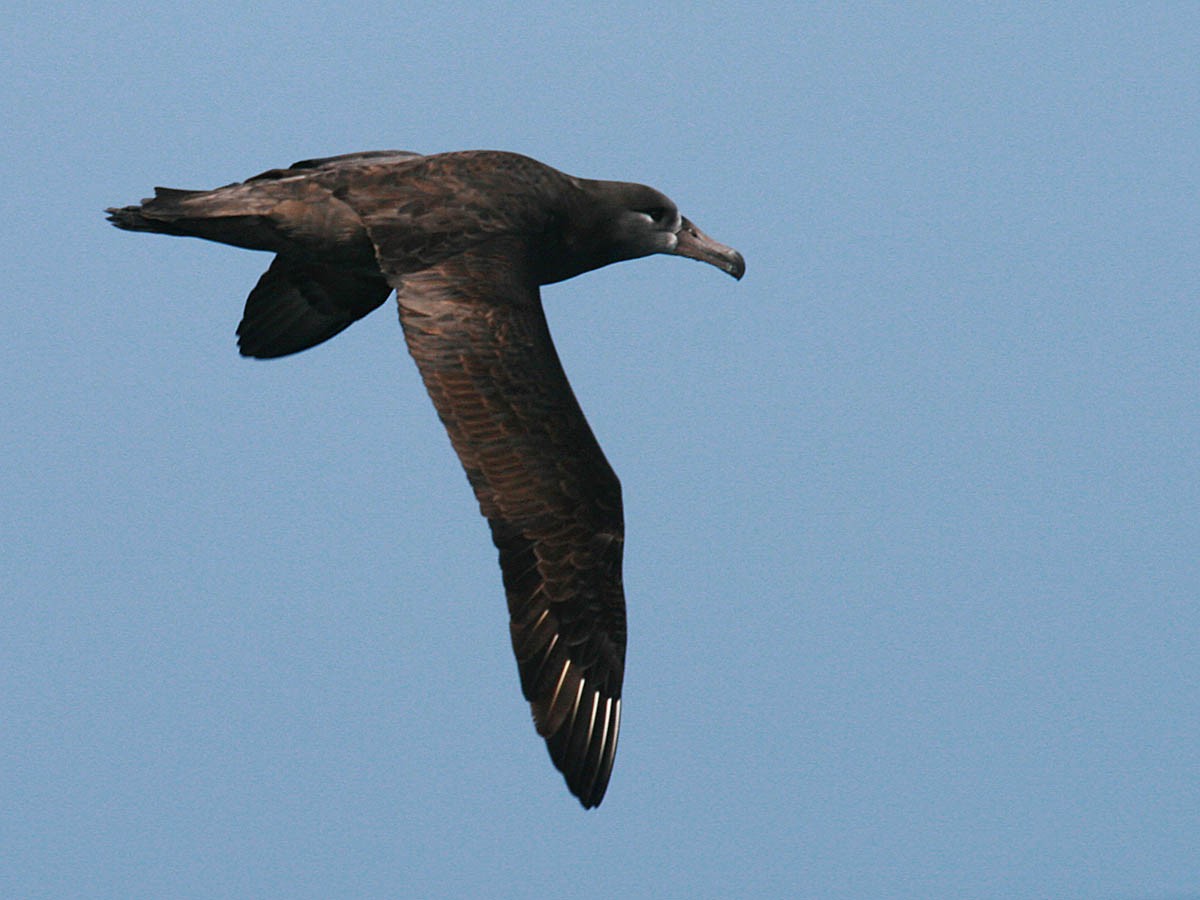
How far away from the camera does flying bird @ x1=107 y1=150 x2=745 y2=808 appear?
1152 centimetres

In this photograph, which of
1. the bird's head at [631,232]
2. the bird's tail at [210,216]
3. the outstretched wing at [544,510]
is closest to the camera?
the outstretched wing at [544,510]

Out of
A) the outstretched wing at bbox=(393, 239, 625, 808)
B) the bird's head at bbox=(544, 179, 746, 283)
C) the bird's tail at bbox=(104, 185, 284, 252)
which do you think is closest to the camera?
the outstretched wing at bbox=(393, 239, 625, 808)

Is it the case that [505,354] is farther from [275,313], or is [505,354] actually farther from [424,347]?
[275,313]

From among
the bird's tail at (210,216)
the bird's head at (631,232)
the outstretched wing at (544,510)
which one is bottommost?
the outstretched wing at (544,510)

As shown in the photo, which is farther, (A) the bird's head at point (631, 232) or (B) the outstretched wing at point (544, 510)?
(A) the bird's head at point (631, 232)

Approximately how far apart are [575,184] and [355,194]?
140 cm

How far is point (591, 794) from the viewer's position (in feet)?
37.8

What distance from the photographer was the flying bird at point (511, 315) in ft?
37.8

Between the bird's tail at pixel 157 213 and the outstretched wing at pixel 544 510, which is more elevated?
the bird's tail at pixel 157 213

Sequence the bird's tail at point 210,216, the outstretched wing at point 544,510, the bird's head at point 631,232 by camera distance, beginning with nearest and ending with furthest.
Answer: the outstretched wing at point 544,510, the bird's tail at point 210,216, the bird's head at point 631,232

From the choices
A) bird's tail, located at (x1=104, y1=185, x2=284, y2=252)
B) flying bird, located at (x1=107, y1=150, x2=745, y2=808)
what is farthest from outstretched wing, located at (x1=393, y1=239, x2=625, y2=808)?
bird's tail, located at (x1=104, y1=185, x2=284, y2=252)

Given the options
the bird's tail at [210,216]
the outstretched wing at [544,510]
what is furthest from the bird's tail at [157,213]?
the outstretched wing at [544,510]

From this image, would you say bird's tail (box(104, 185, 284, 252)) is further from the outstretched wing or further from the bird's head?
the bird's head

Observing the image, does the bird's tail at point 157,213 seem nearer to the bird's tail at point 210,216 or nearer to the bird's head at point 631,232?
the bird's tail at point 210,216
